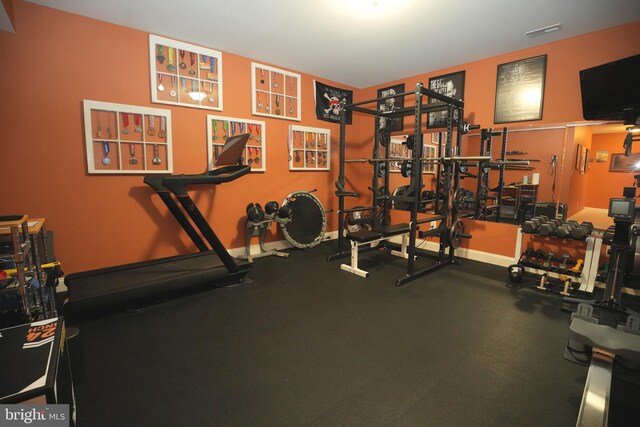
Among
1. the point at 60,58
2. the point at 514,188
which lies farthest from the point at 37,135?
the point at 514,188

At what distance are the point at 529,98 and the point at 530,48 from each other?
1.94 feet

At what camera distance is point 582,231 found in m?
2.96

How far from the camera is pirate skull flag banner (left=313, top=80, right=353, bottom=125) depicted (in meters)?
4.87

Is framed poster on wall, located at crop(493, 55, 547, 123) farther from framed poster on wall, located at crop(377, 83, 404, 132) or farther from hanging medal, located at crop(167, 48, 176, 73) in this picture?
hanging medal, located at crop(167, 48, 176, 73)

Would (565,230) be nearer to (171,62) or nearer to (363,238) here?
(363,238)

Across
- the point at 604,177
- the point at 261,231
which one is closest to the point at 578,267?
the point at 604,177

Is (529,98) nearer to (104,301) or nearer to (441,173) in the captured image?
(441,173)

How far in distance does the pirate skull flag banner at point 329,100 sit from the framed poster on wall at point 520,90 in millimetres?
2333

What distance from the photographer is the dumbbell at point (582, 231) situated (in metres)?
2.96

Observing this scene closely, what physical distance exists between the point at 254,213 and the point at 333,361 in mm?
2419

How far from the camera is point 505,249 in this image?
3889mm

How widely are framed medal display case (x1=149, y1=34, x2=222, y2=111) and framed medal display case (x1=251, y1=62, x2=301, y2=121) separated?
0.51 metres

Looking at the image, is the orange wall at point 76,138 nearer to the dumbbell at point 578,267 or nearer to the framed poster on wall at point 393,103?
the framed poster on wall at point 393,103

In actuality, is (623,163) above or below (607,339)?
above
